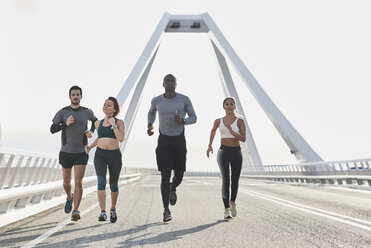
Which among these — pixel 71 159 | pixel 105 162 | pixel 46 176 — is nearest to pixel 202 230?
pixel 105 162

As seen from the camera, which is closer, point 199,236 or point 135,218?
point 199,236

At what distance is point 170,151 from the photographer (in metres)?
6.91

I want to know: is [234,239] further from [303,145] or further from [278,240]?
[303,145]

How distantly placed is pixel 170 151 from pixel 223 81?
3405 centimetres

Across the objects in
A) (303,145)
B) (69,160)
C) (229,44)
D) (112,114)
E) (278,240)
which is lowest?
(278,240)

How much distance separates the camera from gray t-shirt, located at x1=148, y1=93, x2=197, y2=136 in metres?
6.88

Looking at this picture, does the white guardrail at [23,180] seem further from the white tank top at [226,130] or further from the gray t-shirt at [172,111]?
the white tank top at [226,130]

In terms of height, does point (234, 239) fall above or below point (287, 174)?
below

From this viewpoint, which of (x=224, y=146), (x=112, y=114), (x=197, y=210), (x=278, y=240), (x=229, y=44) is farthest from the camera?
(x=229, y=44)

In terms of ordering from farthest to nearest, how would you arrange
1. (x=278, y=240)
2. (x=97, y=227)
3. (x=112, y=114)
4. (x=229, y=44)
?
(x=229, y=44)
(x=112, y=114)
(x=97, y=227)
(x=278, y=240)

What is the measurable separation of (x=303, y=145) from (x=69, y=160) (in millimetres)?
25201

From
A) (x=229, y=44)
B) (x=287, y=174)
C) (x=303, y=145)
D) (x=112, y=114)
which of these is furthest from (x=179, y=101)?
(x=229, y=44)

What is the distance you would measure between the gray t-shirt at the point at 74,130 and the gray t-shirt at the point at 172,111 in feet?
3.94

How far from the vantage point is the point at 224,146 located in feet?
24.2
